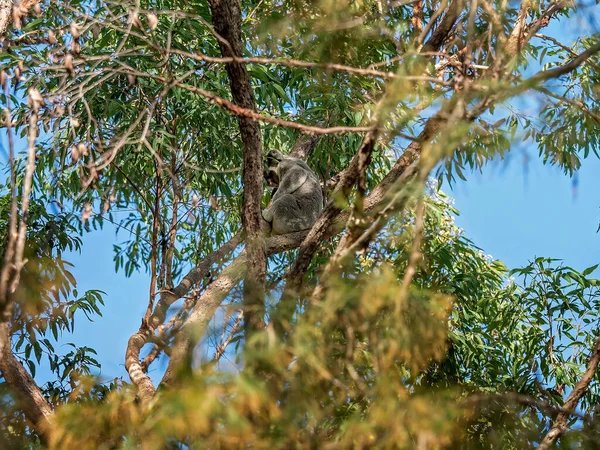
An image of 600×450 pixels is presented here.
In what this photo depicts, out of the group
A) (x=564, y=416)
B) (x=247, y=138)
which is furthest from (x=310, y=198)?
(x=564, y=416)

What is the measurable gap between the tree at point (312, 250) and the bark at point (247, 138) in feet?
0.05

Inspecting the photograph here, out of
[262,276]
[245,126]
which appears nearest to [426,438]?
[262,276]

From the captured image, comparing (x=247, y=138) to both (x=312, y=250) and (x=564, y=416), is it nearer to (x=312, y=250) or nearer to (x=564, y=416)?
(x=312, y=250)

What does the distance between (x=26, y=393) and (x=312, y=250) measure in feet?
6.12

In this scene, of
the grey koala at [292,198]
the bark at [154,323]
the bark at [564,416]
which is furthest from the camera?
the grey koala at [292,198]

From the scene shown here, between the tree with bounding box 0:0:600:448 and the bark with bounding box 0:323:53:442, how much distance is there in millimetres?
20

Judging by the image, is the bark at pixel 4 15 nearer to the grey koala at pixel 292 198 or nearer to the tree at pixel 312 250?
the tree at pixel 312 250

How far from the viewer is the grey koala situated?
668 centimetres

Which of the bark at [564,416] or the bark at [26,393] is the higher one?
the bark at [26,393]

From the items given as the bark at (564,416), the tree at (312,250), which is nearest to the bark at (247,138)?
the tree at (312,250)

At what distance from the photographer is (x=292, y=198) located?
6777 mm

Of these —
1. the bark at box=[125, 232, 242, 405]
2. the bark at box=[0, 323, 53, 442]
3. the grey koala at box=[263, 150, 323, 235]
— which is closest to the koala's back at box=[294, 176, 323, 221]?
the grey koala at box=[263, 150, 323, 235]

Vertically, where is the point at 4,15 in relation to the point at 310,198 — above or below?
above

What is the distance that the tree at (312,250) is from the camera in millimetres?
2824
